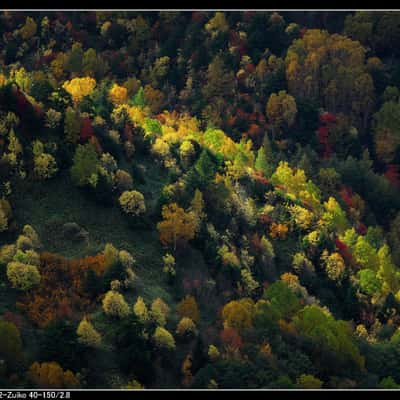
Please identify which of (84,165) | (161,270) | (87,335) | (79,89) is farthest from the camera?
(79,89)

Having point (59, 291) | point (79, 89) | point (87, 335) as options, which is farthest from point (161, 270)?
point (79, 89)

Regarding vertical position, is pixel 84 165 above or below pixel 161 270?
above

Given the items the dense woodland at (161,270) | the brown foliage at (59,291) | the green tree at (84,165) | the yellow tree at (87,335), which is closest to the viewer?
the yellow tree at (87,335)

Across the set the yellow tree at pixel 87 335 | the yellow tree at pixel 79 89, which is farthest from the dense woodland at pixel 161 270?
the yellow tree at pixel 79 89

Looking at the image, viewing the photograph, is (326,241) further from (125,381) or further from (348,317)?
(125,381)

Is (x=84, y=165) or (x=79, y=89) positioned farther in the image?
(x=79, y=89)

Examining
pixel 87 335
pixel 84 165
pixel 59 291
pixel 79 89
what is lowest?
pixel 79 89

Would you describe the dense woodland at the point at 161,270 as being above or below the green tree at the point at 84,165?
below

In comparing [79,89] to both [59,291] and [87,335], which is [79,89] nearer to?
[59,291]

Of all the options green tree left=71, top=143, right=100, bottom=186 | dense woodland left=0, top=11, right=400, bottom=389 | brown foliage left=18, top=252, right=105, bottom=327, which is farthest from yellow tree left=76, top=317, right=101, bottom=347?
green tree left=71, top=143, right=100, bottom=186

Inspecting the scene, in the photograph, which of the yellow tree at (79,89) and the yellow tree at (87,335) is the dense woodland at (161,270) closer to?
the yellow tree at (87,335)

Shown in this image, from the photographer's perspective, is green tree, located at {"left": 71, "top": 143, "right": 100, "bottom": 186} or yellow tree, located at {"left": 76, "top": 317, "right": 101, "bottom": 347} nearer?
yellow tree, located at {"left": 76, "top": 317, "right": 101, "bottom": 347}

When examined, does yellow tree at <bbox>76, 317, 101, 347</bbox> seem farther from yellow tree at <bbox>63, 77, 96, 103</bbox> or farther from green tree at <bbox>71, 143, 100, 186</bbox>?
yellow tree at <bbox>63, 77, 96, 103</bbox>
